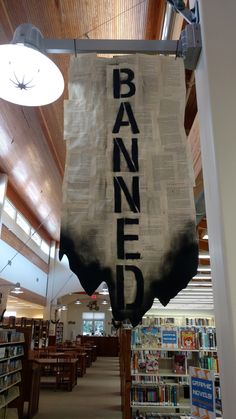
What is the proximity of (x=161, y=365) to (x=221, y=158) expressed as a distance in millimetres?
5996

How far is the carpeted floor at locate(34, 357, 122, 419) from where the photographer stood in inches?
295

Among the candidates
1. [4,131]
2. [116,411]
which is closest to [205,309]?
[116,411]

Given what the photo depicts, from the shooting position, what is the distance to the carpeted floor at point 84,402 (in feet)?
24.6

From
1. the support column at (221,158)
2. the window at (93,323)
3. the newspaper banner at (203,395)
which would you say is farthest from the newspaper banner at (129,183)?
the window at (93,323)

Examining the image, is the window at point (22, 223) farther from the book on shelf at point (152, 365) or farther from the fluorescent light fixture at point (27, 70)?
the fluorescent light fixture at point (27, 70)

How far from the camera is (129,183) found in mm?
1563

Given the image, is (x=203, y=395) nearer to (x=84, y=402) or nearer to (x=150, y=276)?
(x=150, y=276)

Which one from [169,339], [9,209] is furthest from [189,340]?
[9,209]

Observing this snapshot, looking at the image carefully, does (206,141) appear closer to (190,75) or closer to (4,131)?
(190,75)

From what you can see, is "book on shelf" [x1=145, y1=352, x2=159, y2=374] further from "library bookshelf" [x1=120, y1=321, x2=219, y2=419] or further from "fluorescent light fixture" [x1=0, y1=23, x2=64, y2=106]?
"fluorescent light fixture" [x1=0, y1=23, x2=64, y2=106]

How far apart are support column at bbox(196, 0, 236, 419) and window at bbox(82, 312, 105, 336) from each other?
2625 centimetres

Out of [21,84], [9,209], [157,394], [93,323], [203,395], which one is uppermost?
[9,209]

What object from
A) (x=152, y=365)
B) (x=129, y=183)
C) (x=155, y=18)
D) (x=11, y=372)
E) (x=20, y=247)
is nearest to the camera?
(x=129, y=183)

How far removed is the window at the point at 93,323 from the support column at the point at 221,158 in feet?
86.1
